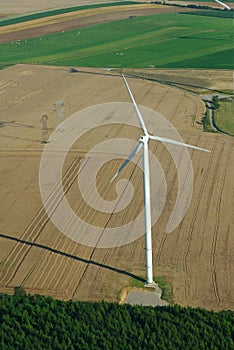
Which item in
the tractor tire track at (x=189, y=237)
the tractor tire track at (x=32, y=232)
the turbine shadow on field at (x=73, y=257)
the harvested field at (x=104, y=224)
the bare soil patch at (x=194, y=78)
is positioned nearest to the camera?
the harvested field at (x=104, y=224)

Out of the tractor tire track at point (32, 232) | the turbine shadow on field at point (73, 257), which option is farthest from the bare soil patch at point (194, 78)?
the turbine shadow on field at point (73, 257)

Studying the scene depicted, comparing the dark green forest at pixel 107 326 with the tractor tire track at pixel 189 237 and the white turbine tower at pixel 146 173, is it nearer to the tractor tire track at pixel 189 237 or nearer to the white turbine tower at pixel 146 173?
the white turbine tower at pixel 146 173

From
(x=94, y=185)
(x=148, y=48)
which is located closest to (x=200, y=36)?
(x=148, y=48)

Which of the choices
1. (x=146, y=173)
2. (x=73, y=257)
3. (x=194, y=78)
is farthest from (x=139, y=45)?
(x=146, y=173)

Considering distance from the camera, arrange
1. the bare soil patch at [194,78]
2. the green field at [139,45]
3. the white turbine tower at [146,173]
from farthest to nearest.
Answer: the green field at [139,45]
the bare soil patch at [194,78]
the white turbine tower at [146,173]

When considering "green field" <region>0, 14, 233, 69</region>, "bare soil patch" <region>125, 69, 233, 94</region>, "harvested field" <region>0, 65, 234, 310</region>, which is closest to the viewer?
"harvested field" <region>0, 65, 234, 310</region>

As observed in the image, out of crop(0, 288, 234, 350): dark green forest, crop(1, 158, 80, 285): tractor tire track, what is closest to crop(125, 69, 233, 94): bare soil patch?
crop(1, 158, 80, 285): tractor tire track

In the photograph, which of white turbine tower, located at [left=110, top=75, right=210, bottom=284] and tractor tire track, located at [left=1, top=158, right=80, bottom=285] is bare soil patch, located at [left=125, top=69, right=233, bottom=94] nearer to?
tractor tire track, located at [left=1, top=158, right=80, bottom=285]
